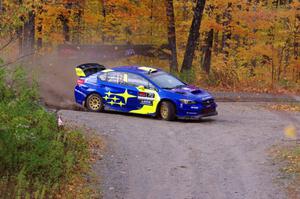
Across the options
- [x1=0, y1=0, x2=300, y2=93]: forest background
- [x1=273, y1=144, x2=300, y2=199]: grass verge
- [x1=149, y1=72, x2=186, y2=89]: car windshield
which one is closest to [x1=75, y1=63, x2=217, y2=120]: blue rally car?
[x1=149, y1=72, x2=186, y2=89]: car windshield

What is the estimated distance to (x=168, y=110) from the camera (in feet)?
56.1

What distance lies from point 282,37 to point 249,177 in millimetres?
21168

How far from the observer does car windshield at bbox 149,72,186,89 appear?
1764cm

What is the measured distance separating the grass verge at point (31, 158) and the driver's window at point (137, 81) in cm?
649

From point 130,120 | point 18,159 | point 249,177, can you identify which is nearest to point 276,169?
point 249,177

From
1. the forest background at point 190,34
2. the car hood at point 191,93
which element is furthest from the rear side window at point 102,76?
the forest background at point 190,34

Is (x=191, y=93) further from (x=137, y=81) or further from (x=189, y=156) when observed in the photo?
(x=189, y=156)

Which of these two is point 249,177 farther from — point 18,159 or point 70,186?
point 18,159

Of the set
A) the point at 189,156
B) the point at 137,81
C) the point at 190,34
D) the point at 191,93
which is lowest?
the point at 189,156

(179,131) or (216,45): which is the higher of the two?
(216,45)

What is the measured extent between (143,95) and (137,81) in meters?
A: 0.58

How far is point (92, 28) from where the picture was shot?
1437 inches

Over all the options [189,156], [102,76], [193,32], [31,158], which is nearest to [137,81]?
[102,76]

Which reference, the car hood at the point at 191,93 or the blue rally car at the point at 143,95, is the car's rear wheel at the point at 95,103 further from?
the car hood at the point at 191,93
